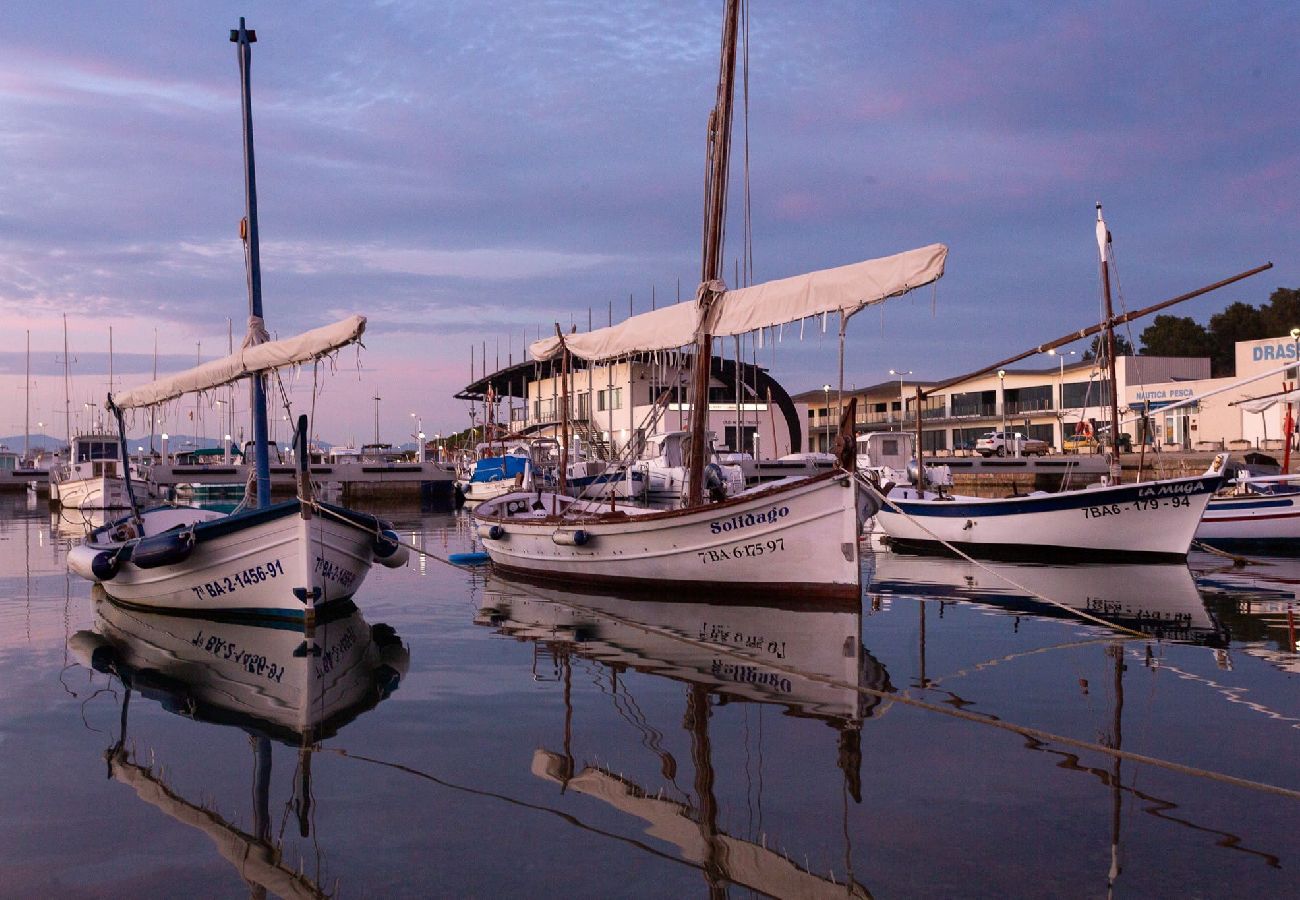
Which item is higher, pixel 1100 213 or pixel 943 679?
pixel 1100 213

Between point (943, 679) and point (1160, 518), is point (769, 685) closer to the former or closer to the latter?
point (943, 679)

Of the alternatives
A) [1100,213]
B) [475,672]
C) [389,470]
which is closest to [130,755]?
[475,672]

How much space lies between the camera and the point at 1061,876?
257 inches

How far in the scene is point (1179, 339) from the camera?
106750 millimetres

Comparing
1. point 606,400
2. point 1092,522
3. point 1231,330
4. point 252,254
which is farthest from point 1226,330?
point 252,254

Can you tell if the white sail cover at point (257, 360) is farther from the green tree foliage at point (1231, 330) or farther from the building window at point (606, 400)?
the green tree foliage at point (1231, 330)

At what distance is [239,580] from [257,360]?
4200 mm

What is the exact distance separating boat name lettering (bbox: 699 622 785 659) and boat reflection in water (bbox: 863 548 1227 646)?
372 centimetres

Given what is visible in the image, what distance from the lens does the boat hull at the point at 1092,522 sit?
24.2 metres

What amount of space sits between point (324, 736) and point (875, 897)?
5.73 meters

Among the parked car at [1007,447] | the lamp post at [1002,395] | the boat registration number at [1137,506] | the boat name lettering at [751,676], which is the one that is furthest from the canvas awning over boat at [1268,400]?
the lamp post at [1002,395]

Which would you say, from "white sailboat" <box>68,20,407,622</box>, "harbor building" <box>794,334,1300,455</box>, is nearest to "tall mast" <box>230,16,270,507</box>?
"white sailboat" <box>68,20,407,622</box>

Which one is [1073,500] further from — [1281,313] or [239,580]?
[1281,313]

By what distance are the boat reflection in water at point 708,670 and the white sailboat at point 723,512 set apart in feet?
2.05
